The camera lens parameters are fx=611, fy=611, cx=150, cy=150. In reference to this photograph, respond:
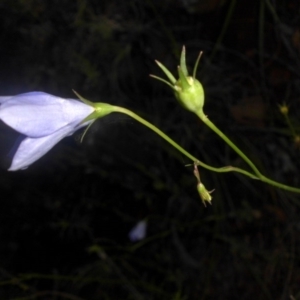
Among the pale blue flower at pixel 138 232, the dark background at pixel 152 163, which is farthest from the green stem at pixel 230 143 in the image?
the pale blue flower at pixel 138 232

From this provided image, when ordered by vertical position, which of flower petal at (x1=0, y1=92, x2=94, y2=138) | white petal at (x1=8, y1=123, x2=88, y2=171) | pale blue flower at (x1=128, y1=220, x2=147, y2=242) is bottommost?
pale blue flower at (x1=128, y1=220, x2=147, y2=242)

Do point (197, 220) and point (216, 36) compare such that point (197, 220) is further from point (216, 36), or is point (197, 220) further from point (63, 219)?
point (216, 36)

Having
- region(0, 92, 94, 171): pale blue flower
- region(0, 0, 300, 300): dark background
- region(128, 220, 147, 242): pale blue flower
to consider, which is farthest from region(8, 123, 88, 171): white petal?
region(128, 220, 147, 242): pale blue flower

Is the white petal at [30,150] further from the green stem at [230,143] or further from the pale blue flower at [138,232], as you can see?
the pale blue flower at [138,232]

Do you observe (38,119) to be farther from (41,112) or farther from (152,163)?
(152,163)

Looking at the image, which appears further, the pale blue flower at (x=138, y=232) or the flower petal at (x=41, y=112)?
the pale blue flower at (x=138, y=232)

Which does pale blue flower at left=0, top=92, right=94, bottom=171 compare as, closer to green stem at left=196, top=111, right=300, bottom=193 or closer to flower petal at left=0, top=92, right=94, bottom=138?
flower petal at left=0, top=92, right=94, bottom=138

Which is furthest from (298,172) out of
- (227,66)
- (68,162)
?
(68,162)
